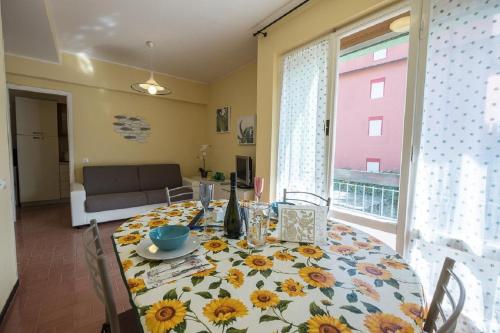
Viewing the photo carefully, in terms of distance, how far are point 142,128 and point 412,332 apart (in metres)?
4.62

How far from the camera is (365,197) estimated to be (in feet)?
7.08

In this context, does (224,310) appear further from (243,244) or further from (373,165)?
(373,165)

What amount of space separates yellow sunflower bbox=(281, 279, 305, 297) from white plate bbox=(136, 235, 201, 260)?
39cm

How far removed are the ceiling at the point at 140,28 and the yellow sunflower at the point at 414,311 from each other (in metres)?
2.45

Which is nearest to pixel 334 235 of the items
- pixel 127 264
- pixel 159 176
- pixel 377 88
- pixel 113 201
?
pixel 127 264

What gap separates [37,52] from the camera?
3031mm

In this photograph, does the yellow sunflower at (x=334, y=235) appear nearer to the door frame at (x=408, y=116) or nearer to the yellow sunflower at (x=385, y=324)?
the yellow sunflower at (x=385, y=324)

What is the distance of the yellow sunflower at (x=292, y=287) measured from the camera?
2.26 feet

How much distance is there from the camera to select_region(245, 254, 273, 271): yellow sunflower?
0.83m

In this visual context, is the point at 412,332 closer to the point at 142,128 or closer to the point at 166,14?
the point at 166,14

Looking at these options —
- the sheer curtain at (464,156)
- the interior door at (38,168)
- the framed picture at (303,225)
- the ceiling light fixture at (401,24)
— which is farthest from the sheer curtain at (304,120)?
the interior door at (38,168)

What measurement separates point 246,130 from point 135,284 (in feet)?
10.3

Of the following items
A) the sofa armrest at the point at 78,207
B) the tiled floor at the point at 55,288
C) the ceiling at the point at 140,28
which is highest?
the ceiling at the point at 140,28

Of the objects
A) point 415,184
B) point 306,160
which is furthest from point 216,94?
point 415,184
